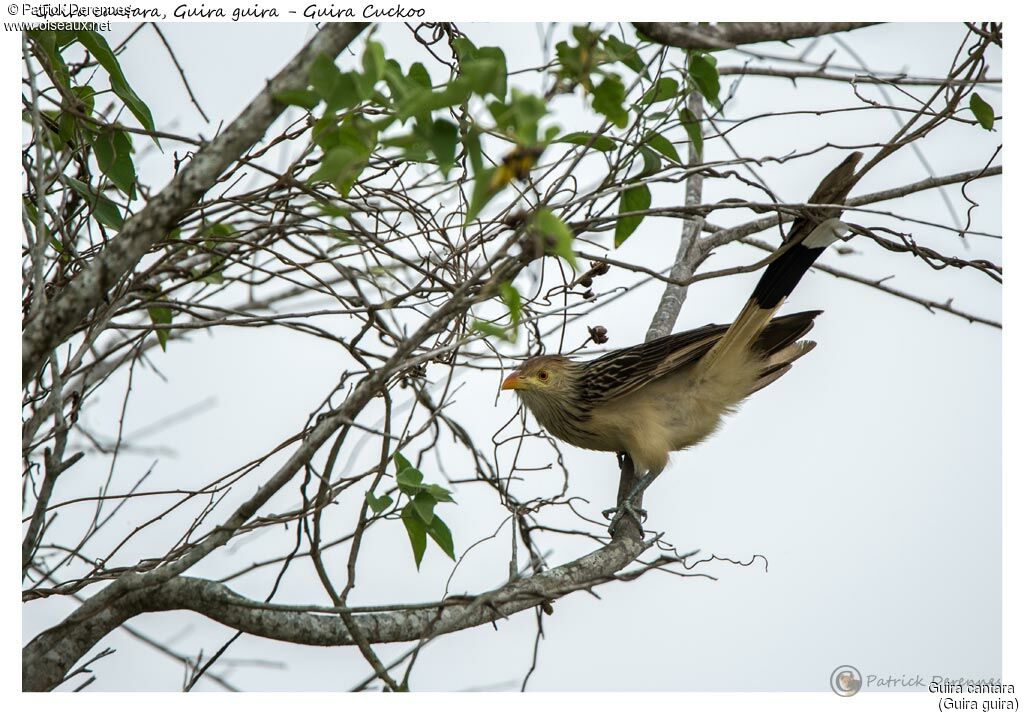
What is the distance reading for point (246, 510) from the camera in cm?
229

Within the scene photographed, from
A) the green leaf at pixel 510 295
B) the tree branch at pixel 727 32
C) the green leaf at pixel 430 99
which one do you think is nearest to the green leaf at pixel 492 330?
the green leaf at pixel 510 295

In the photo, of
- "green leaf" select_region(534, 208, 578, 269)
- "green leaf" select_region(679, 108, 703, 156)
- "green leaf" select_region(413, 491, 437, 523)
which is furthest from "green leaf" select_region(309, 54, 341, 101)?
"green leaf" select_region(679, 108, 703, 156)

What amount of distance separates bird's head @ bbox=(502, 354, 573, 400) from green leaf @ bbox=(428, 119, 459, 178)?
7.52 feet

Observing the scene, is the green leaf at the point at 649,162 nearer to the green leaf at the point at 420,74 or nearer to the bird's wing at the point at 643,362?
the green leaf at the point at 420,74

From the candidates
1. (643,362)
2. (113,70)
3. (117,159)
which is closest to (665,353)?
(643,362)

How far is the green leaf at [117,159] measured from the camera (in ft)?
8.55

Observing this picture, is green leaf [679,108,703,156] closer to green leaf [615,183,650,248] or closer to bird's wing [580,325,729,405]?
green leaf [615,183,650,248]

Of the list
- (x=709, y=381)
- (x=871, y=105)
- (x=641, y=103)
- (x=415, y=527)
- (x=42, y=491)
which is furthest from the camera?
(x=709, y=381)

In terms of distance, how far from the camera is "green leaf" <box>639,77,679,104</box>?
2764mm

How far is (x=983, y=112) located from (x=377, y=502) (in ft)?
7.05
